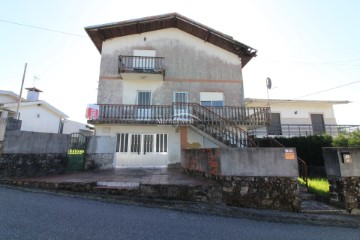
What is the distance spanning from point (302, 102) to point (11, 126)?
2012 centimetres

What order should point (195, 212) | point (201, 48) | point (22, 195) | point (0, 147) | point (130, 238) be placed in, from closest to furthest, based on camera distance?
point (130, 238), point (195, 212), point (22, 195), point (0, 147), point (201, 48)

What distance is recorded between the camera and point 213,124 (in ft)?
35.3

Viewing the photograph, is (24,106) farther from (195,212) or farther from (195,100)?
(195,212)

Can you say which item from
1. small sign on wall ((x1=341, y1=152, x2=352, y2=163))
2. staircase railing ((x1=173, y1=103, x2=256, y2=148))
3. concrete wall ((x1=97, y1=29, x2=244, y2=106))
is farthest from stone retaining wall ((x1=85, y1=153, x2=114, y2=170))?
small sign on wall ((x1=341, y1=152, x2=352, y2=163))

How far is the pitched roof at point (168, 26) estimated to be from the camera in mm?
13242

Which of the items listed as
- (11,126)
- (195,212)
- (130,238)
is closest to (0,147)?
(11,126)

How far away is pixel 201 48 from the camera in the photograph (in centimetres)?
1418

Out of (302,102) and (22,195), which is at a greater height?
(302,102)

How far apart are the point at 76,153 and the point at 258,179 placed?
862 centimetres

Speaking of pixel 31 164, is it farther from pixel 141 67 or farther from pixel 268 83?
pixel 268 83

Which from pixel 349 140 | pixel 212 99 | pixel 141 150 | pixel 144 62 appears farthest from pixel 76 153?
pixel 349 140

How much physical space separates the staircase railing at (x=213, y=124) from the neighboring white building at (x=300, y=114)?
249 inches

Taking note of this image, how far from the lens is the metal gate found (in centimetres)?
915

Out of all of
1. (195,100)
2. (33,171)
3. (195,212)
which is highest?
(195,100)
